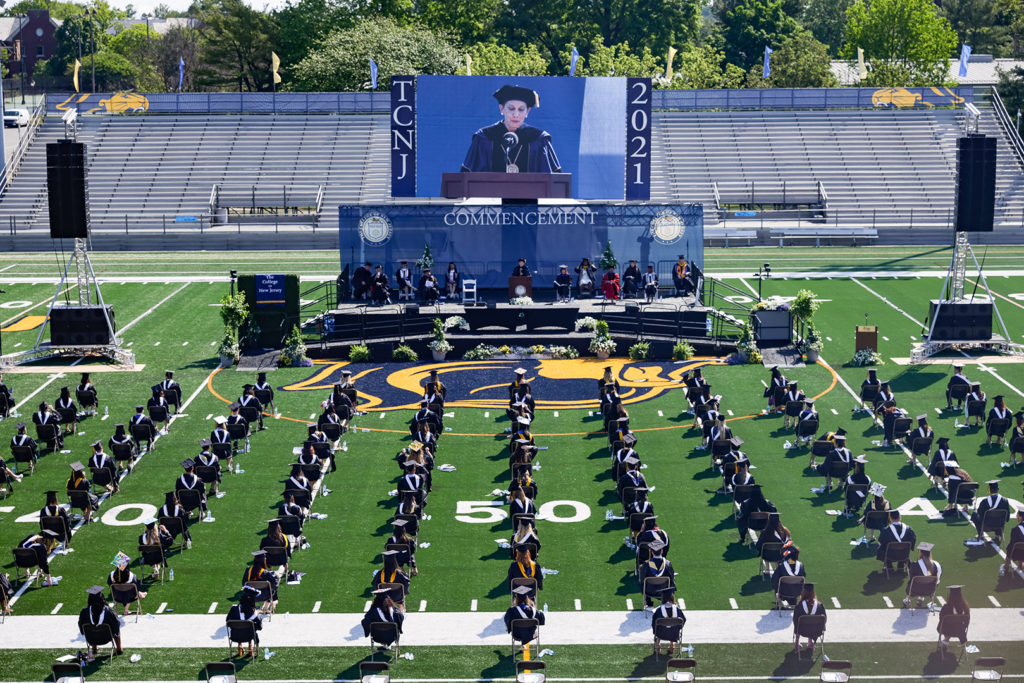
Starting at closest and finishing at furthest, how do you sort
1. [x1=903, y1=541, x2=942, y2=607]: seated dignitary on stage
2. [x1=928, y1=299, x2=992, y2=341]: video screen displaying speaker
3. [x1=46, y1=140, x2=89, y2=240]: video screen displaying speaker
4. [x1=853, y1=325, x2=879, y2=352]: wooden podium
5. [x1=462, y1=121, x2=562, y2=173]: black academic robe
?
[x1=903, y1=541, x2=942, y2=607]: seated dignitary on stage
[x1=46, y1=140, x2=89, y2=240]: video screen displaying speaker
[x1=853, y1=325, x2=879, y2=352]: wooden podium
[x1=928, y1=299, x2=992, y2=341]: video screen displaying speaker
[x1=462, y1=121, x2=562, y2=173]: black academic robe

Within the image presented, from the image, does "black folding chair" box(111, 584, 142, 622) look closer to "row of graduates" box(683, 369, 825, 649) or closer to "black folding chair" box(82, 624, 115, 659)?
"black folding chair" box(82, 624, 115, 659)

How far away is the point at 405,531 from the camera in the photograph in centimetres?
2536

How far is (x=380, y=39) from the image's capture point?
292 feet

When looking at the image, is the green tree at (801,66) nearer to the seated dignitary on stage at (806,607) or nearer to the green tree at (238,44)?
the green tree at (238,44)

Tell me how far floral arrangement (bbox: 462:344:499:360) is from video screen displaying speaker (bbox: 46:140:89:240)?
1234 centimetres

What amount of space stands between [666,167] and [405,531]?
53200mm

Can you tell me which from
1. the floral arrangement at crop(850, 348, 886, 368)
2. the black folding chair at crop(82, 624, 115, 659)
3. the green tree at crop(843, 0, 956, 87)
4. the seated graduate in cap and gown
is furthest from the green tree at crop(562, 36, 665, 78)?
the black folding chair at crop(82, 624, 115, 659)

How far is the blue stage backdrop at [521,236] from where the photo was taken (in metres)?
49.1

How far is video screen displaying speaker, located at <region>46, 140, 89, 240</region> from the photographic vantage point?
40469 millimetres

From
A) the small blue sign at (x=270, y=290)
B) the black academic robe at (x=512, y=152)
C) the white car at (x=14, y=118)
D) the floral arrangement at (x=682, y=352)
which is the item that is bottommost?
the floral arrangement at (x=682, y=352)

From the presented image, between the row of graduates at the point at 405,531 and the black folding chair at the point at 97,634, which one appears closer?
the black folding chair at the point at 97,634

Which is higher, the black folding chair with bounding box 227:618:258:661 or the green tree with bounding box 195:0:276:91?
the green tree with bounding box 195:0:276:91

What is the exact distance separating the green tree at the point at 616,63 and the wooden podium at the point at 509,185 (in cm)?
4051

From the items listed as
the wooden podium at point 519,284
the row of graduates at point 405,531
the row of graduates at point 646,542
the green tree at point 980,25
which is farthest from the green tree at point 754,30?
the row of graduates at point 646,542
